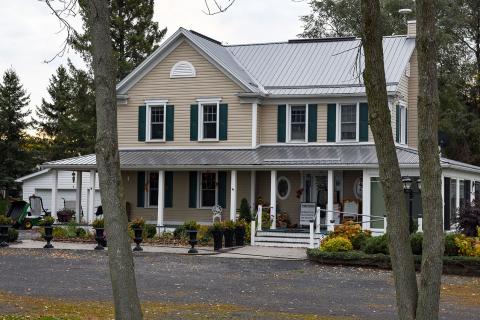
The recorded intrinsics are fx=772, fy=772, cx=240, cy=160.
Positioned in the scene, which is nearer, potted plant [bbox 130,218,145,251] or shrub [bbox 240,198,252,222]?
potted plant [bbox 130,218,145,251]

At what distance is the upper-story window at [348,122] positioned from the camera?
28.7 metres

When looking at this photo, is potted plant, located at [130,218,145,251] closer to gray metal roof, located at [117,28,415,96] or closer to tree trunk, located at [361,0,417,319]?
gray metal roof, located at [117,28,415,96]

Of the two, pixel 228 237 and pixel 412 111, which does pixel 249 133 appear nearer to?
pixel 228 237

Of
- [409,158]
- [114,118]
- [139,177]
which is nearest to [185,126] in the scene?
[139,177]

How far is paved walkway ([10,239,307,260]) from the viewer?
74.5 feet

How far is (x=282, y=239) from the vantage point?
85.3 feet

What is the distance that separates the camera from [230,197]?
2945cm

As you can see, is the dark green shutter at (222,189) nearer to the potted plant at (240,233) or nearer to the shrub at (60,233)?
the potted plant at (240,233)

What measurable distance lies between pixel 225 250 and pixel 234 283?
802 centimetres

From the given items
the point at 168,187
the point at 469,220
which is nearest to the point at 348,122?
the point at 168,187

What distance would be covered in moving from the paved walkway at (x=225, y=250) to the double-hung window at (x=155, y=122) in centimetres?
620

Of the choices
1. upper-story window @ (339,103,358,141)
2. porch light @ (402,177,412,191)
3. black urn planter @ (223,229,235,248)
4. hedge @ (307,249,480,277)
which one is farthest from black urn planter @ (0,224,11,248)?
porch light @ (402,177,412,191)

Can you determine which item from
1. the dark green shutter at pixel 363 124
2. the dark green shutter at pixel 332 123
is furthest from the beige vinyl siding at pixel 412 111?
the dark green shutter at pixel 332 123

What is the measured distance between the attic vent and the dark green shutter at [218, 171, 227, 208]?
13.4 feet
